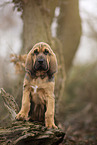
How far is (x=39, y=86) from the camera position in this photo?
2359mm

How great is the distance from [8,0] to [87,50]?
9.00 m

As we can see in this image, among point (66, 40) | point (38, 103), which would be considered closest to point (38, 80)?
point (38, 103)

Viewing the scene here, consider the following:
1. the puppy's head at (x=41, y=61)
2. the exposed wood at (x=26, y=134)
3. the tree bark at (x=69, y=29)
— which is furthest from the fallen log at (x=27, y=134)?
the tree bark at (x=69, y=29)

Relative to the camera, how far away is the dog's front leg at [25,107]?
2281 mm

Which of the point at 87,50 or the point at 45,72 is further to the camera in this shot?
the point at 87,50

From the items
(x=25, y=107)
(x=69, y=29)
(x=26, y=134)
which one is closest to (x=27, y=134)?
(x=26, y=134)

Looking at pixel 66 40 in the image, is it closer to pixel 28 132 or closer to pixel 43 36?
pixel 43 36

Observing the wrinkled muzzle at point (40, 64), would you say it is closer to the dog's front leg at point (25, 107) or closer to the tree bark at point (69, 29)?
the dog's front leg at point (25, 107)

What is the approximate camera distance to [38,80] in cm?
236

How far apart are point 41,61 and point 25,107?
2.30 ft

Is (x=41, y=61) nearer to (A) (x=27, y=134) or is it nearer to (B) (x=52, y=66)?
(B) (x=52, y=66)

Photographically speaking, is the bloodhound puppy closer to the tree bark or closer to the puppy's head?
the puppy's head

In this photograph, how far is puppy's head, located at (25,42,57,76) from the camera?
221 cm

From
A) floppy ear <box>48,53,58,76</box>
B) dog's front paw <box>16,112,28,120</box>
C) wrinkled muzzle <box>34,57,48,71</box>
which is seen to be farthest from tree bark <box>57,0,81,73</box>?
dog's front paw <box>16,112,28,120</box>
